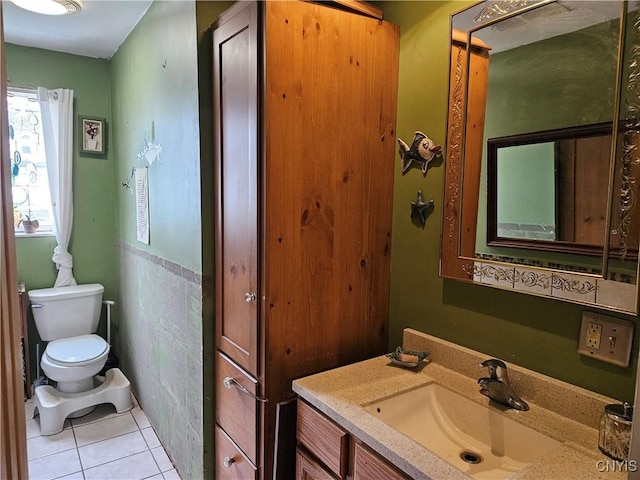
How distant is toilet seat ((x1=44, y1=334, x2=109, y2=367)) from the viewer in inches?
99.4

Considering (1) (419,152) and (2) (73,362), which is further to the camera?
(2) (73,362)

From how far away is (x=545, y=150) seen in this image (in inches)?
45.6

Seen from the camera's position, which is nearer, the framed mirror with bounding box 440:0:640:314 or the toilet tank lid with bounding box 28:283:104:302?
the framed mirror with bounding box 440:0:640:314

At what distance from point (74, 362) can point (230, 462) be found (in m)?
1.44

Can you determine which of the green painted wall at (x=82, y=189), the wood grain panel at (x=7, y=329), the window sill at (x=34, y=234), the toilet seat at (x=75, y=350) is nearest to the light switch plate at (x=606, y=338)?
the wood grain panel at (x=7, y=329)

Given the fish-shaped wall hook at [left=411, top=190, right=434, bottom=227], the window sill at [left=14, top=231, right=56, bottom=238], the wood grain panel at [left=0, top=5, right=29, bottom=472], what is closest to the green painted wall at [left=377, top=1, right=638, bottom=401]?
the fish-shaped wall hook at [left=411, top=190, right=434, bottom=227]

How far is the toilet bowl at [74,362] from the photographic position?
2.52 metres

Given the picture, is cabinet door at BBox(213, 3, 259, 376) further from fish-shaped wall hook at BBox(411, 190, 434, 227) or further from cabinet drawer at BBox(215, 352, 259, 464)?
fish-shaped wall hook at BBox(411, 190, 434, 227)

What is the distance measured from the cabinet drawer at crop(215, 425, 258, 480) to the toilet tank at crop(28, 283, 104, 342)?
1.74 meters

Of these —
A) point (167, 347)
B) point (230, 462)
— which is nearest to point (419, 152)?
point (230, 462)

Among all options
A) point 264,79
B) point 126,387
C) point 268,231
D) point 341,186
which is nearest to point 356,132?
point 341,186

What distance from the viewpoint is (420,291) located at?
1.56m

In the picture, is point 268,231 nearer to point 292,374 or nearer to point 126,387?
point 292,374

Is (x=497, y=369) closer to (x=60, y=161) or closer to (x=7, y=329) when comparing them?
(x=7, y=329)
